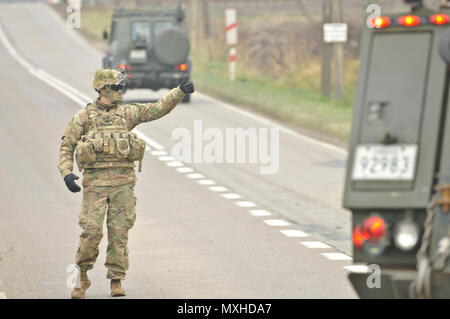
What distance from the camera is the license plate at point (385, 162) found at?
733 cm

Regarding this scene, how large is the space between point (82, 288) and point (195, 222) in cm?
472

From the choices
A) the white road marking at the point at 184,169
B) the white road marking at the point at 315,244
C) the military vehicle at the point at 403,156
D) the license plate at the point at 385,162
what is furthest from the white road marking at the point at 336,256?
the white road marking at the point at 184,169

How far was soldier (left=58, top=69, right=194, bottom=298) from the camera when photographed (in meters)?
10.5

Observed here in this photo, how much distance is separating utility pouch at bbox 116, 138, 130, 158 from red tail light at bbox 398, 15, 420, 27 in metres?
3.58

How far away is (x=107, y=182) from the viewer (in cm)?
1054

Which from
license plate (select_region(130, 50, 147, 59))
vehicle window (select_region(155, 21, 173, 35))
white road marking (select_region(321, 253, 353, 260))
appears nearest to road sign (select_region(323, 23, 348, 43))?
vehicle window (select_region(155, 21, 173, 35))

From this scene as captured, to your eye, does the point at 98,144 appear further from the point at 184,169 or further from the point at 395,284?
the point at 184,169

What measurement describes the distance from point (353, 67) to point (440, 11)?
40952 millimetres

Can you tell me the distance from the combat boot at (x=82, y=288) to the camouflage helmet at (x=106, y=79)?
1.58 metres

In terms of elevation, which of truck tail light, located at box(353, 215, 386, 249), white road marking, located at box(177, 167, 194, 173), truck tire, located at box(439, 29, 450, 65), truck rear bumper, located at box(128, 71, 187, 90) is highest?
truck tire, located at box(439, 29, 450, 65)

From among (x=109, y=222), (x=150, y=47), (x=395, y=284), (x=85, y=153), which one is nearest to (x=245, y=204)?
(x=109, y=222)

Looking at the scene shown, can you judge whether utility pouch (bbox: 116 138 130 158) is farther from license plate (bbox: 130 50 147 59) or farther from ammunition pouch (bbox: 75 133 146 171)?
license plate (bbox: 130 50 147 59)

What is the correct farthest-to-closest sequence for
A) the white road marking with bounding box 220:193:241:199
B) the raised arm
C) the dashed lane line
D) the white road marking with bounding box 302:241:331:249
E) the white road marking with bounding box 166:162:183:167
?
the white road marking with bounding box 166:162:183:167 → the white road marking with bounding box 220:193:241:199 → the dashed lane line → the white road marking with bounding box 302:241:331:249 → the raised arm
